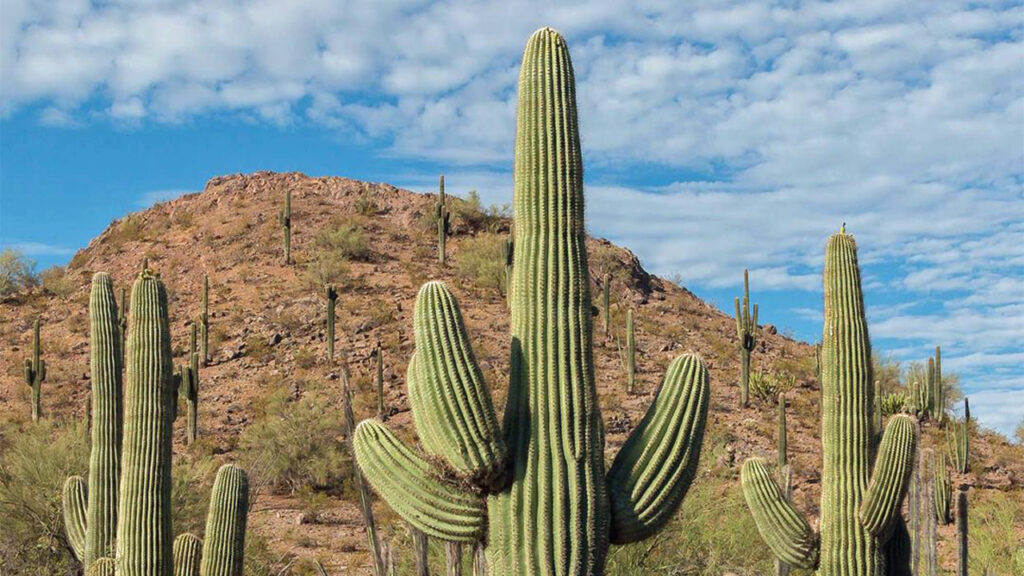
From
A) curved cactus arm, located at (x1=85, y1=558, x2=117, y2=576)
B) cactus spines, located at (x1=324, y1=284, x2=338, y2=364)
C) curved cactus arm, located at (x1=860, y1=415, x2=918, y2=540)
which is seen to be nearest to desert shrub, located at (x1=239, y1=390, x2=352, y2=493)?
cactus spines, located at (x1=324, y1=284, x2=338, y2=364)

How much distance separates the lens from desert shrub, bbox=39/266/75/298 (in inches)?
1736

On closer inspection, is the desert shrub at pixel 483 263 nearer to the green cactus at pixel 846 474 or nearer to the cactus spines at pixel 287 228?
the cactus spines at pixel 287 228

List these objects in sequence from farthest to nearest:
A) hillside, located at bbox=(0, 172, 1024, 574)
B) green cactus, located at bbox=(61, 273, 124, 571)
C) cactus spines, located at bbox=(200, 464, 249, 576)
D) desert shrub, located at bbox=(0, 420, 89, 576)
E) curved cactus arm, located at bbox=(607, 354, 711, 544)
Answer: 1. hillside, located at bbox=(0, 172, 1024, 574)
2. desert shrub, located at bbox=(0, 420, 89, 576)
3. green cactus, located at bbox=(61, 273, 124, 571)
4. cactus spines, located at bbox=(200, 464, 249, 576)
5. curved cactus arm, located at bbox=(607, 354, 711, 544)

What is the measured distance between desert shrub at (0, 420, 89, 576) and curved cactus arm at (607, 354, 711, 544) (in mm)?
11477

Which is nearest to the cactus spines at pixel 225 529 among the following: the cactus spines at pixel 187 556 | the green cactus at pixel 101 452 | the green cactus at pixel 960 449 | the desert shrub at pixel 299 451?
the cactus spines at pixel 187 556

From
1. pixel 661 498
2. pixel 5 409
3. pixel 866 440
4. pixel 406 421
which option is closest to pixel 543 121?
pixel 661 498

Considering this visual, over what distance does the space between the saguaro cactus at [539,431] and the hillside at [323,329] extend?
43.6 ft

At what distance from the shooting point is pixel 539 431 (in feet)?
22.6

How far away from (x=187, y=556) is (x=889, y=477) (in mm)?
7037

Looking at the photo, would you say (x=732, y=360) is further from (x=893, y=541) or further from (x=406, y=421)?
(x=893, y=541)

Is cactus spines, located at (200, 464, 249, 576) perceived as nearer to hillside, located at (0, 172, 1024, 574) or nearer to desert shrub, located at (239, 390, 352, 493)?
hillside, located at (0, 172, 1024, 574)

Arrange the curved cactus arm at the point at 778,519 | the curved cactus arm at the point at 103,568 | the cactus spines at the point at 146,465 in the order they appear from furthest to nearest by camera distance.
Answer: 1. the cactus spines at the point at 146,465
2. the curved cactus arm at the point at 103,568
3. the curved cactus arm at the point at 778,519

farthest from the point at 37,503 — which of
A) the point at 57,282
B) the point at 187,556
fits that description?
the point at 57,282

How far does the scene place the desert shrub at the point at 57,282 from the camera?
44.1 metres
